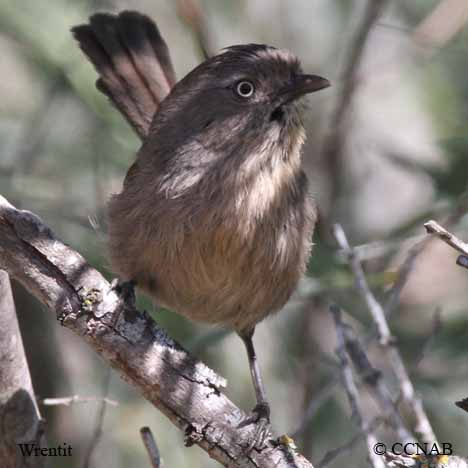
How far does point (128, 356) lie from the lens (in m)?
3.41

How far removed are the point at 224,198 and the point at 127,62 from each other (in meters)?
1.52

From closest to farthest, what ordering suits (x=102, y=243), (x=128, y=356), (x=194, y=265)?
(x=128, y=356), (x=194, y=265), (x=102, y=243)

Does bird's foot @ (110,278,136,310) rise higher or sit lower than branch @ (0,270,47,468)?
higher

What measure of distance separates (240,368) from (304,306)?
1.97 ft

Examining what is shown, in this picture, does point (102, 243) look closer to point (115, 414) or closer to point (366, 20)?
point (115, 414)

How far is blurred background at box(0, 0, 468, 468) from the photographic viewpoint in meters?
5.36

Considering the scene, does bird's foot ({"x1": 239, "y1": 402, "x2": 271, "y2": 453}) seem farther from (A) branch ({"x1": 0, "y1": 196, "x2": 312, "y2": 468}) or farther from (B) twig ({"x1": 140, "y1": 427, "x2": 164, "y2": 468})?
(B) twig ({"x1": 140, "y1": 427, "x2": 164, "y2": 468})

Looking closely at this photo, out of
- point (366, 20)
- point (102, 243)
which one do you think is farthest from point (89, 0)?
point (102, 243)

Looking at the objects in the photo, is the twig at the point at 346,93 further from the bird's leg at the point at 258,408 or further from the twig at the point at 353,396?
the twig at the point at 353,396

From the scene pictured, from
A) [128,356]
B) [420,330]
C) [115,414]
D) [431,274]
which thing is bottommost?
[128,356]

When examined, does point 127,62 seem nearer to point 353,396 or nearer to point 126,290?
point 126,290

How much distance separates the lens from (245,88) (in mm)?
4242

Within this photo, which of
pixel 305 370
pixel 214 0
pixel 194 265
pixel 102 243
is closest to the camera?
pixel 194 265

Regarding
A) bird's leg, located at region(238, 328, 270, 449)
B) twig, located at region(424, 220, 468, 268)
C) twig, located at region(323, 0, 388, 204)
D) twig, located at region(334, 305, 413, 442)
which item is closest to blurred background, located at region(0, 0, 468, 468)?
twig, located at region(323, 0, 388, 204)
